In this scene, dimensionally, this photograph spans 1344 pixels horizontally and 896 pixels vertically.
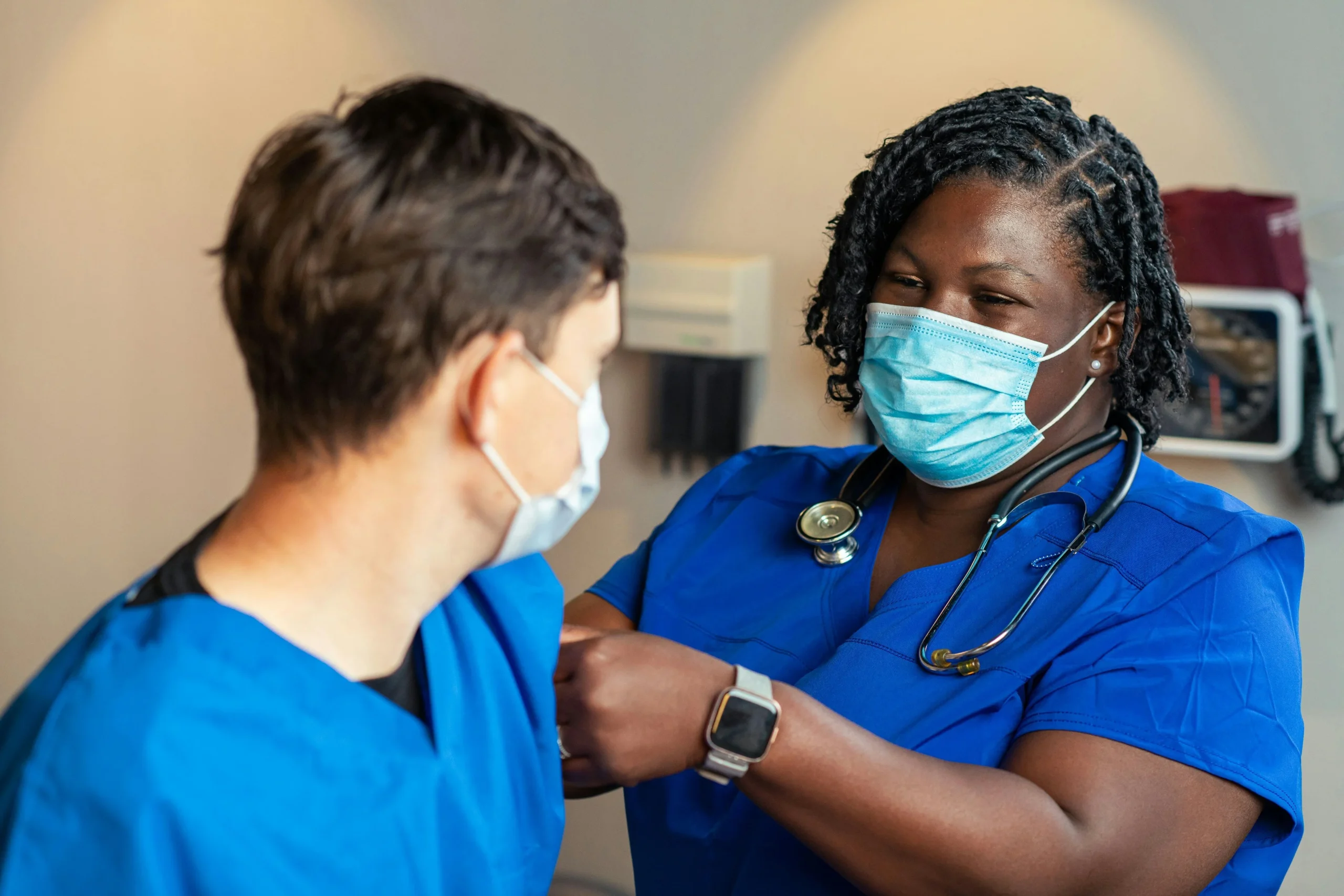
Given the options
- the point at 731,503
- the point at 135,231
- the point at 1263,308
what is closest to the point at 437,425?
the point at 731,503

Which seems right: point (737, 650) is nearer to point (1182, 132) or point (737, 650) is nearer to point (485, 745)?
point (485, 745)

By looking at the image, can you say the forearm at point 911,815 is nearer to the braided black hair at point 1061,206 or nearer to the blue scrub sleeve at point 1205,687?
the blue scrub sleeve at point 1205,687

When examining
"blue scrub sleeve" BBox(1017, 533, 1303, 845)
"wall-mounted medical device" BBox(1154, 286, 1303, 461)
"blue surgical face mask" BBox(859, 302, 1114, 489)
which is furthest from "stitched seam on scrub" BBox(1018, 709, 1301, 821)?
"wall-mounted medical device" BBox(1154, 286, 1303, 461)

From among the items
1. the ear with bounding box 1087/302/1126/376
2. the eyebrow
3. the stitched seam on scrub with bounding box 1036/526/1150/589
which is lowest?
the stitched seam on scrub with bounding box 1036/526/1150/589

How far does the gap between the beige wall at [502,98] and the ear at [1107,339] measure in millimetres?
823

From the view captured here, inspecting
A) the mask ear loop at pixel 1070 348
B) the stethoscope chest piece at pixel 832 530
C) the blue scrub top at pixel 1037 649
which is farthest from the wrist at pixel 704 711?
the mask ear loop at pixel 1070 348

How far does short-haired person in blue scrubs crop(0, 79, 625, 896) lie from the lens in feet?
2.35

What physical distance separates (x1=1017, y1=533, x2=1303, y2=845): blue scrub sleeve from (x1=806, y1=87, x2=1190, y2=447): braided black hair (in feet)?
0.96

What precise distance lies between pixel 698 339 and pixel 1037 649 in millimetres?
1201

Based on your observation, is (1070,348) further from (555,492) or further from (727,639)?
(555,492)

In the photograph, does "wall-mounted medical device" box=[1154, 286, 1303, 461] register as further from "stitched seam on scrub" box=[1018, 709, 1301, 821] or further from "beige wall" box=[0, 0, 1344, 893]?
"stitched seam on scrub" box=[1018, 709, 1301, 821]

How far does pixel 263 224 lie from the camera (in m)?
0.79

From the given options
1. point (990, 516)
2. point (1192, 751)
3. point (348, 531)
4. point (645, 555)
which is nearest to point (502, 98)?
point (645, 555)

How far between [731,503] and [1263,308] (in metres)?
0.98
